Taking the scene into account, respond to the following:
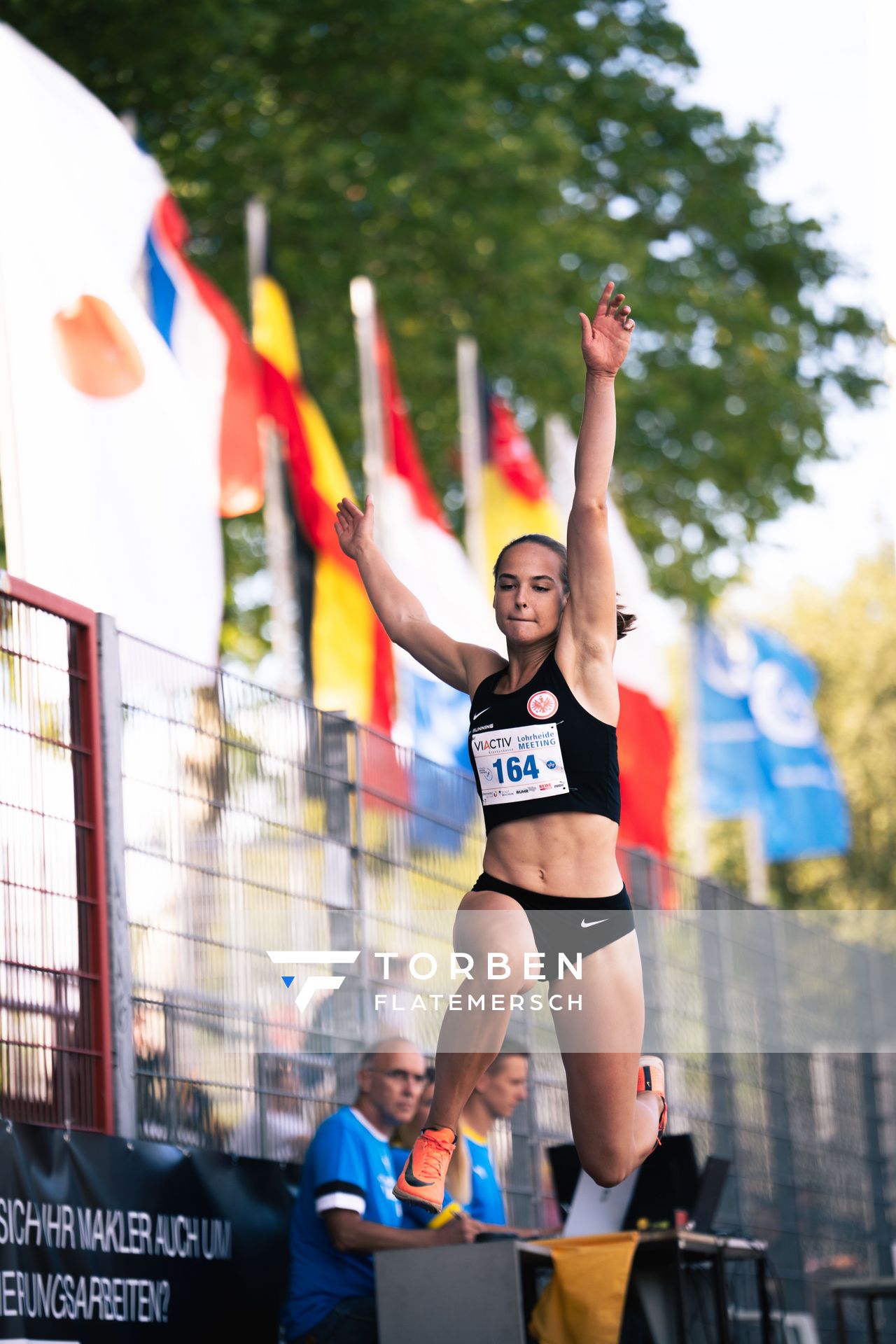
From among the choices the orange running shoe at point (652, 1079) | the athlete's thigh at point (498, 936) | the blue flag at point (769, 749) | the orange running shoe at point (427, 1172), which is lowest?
the orange running shoe at point (427, 1172)

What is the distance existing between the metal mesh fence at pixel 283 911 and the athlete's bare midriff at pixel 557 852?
256cm

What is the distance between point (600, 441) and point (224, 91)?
14698mm

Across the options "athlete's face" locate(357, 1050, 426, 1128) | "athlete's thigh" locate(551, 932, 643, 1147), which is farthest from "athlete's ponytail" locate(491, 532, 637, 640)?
"athlete's face" locate(357, 1050, 426, 1128)

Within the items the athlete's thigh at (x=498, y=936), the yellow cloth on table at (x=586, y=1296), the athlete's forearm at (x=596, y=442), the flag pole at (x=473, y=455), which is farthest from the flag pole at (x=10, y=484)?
the flag pole at (x=473, y=455)

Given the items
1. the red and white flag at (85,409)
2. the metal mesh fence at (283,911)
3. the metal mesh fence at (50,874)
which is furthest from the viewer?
the red and white flag at (85,409)

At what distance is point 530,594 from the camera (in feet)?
18.2

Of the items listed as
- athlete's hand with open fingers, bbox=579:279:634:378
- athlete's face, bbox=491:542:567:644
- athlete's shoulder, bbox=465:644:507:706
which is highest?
athlete's hand with open fingers, bbox=579:279:634:378

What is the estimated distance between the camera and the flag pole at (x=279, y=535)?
16906 millimetres

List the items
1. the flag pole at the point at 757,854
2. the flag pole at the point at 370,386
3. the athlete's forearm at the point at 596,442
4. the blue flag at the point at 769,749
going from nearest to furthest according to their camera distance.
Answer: the athlete's forearm at the point at 596,442, the flag pole at the point at 370,386, the blue flag at the point at 769,749, the flag pole at the point at 757,854

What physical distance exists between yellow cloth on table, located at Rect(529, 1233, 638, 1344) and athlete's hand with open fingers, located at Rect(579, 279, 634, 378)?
11.9 feet

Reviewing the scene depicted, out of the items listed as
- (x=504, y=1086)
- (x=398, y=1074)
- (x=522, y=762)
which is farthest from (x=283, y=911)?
(x=522, y=762)

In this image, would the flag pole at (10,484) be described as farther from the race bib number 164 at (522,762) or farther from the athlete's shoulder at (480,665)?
the race bib number 164 at (522,762)

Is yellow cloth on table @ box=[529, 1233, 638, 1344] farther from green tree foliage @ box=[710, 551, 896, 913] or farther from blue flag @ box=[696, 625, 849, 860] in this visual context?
green tree foliage @ box=[710, 551, 896, 913]

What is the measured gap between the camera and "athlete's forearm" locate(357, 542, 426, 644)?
19.9 feet
